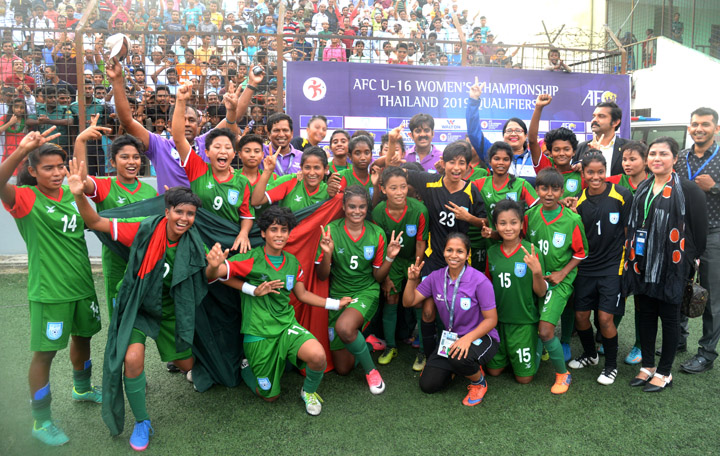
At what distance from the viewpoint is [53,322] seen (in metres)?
3.13

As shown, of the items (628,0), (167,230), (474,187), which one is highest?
(628,0)

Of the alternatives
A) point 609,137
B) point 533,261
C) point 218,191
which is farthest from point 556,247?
point 218,191

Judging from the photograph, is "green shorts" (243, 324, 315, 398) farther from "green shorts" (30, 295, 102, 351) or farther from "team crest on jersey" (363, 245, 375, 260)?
"green shorts" (30, 295, 102, 351)

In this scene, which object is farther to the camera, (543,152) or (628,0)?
(628,0)

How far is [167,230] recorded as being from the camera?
3303mm

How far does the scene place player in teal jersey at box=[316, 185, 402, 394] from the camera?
3.80 meters

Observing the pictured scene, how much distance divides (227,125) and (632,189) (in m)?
3.57

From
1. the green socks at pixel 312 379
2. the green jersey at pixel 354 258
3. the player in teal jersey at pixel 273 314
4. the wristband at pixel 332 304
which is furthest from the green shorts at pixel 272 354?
the green jersey at pixel 354 258

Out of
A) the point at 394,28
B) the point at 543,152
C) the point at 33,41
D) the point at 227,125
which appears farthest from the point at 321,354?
the point at 394,28

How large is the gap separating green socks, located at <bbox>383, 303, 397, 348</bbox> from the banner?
354 centimetres

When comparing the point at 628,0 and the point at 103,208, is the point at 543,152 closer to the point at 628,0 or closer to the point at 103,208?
the point at 103,208

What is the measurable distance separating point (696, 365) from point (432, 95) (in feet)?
16.3

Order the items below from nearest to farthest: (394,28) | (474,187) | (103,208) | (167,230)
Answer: (167,230) < (103,208) < (474,187) < (394,28)

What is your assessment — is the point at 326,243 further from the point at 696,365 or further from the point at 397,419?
the point at 696,365
